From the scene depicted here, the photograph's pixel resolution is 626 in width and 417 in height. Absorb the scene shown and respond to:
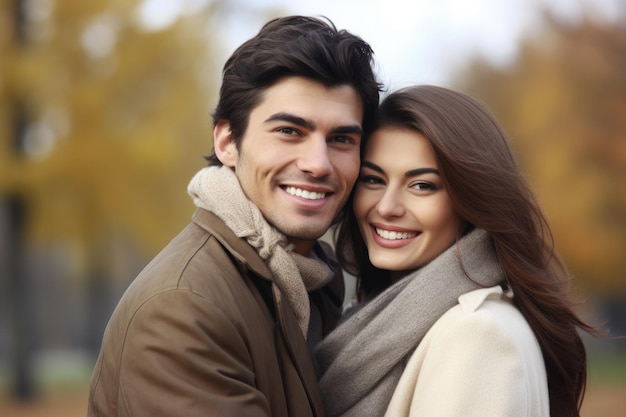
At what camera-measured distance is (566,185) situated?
50.0 feet

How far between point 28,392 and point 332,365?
12953 millimetres

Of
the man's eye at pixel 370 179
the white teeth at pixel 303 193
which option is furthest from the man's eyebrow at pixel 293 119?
the man's eye at pixel 370 179

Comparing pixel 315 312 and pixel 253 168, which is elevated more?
Result: pixel 253 168

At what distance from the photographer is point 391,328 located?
3367 mm

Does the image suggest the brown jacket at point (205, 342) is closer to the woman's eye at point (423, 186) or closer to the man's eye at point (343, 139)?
the man's eye at point (343, 139)

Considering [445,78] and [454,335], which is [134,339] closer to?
[454,335]

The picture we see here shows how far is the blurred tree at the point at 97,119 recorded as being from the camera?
1337 cm

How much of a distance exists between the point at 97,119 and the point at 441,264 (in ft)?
35.8

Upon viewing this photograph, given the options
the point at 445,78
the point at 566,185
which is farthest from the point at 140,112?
the point at 445,78

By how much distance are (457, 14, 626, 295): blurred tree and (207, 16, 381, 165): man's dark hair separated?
35.5ft

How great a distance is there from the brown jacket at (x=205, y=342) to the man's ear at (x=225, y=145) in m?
0.41

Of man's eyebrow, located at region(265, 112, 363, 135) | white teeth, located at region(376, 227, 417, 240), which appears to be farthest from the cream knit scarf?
white teeth, located at region(376, 227, 417, 240)

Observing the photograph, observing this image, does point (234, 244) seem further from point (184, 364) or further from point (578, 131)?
point (578, 131)

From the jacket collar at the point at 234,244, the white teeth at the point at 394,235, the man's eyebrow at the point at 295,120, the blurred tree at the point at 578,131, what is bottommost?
the blurred tree at the point at 578,131
